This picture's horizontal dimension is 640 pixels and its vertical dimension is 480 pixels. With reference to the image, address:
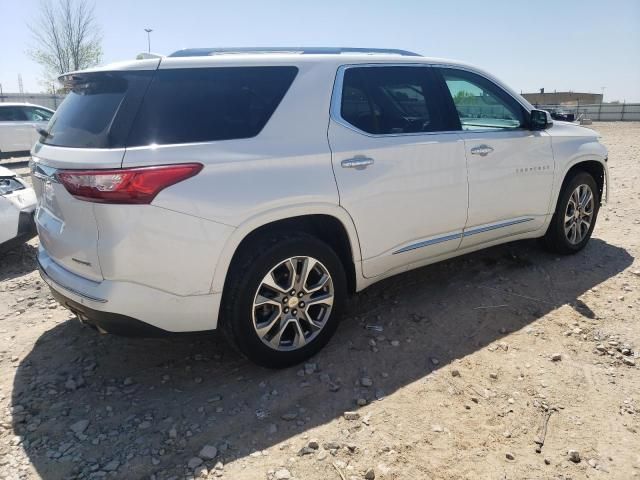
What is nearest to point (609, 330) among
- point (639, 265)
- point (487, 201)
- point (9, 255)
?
point (487, 201)

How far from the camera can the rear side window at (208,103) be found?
2.54 metres

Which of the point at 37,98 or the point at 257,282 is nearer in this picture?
the point at 257,282

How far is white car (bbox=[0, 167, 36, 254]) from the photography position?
4742mm

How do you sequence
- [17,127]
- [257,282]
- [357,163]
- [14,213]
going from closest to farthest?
[257,282] → [357,163] → [14,213] → [17,127]

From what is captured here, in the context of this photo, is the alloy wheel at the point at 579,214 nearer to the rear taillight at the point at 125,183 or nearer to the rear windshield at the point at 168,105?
the rear windshield at the point at 168,105

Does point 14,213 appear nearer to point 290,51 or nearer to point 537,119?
point 290,51

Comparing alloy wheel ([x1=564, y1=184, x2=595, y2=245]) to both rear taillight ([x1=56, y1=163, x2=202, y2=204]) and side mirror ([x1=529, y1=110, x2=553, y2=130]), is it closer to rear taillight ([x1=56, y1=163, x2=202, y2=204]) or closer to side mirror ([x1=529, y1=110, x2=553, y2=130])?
side mirror ([x1=529, y1=110, x2=553, y2=130])

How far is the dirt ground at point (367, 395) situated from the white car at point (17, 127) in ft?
40.7

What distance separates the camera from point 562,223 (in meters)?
4.72

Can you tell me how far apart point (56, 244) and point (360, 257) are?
179 centimetres

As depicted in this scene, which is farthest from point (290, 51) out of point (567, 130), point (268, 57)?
point (567, 130)

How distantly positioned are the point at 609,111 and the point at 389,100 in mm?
40606

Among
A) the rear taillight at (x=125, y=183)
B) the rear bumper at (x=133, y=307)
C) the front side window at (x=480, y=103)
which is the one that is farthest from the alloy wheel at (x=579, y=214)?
the rear taillight at (x=125, y=183)

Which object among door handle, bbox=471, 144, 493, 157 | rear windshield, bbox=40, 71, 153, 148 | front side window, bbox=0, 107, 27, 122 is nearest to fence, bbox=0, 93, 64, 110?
front side window, bbox=0, 107, 27, 122
